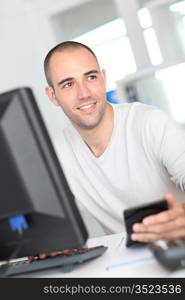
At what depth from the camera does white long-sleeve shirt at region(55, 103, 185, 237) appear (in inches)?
58.0

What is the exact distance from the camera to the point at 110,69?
3.81 m

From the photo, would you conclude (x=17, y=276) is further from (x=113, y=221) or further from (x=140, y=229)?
(x=113, y=221)

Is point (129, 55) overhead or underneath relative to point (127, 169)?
overhead

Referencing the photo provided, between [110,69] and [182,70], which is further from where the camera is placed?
[110,69]

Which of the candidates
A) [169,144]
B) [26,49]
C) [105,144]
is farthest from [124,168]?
[26,49]

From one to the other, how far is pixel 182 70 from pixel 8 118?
236cm

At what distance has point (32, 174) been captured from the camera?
0.81 m

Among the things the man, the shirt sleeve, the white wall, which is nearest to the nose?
the man

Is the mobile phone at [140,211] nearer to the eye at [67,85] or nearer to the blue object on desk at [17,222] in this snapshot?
the blue object on desk at [17,222]

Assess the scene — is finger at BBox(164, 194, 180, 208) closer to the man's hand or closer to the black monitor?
the man's hand

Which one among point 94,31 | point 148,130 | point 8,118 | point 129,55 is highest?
point 94,31

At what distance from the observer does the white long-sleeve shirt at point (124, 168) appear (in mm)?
1473

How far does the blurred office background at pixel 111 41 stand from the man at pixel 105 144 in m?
1.35

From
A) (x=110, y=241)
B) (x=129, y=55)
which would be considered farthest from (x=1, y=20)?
(x=110, y=241)
